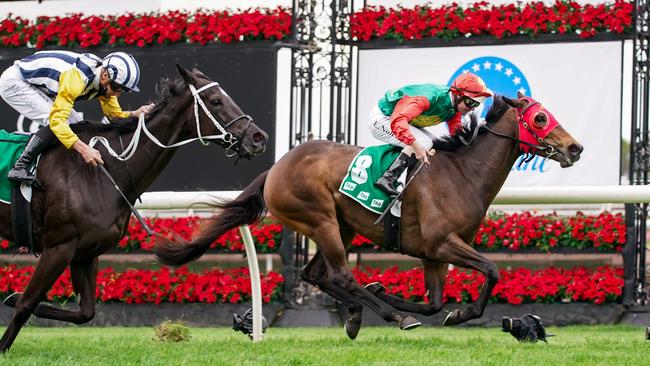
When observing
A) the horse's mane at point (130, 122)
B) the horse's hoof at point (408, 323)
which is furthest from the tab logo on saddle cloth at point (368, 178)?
the horse's mane at point (130, 122)

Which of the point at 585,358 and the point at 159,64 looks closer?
the point at 585,358

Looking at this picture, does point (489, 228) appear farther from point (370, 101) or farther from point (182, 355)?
point (182, 355)

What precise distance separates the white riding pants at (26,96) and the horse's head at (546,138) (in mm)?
2612

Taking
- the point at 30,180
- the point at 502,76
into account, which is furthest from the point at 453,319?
the point at 502,76

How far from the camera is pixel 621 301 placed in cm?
992

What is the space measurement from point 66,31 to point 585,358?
6.81 meters

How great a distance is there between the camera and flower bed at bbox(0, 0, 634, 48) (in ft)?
33.2

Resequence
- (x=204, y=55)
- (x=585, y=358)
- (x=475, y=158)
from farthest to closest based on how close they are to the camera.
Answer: (x=204, y=55) → (x=475, y=158) → (x=585, y=358)

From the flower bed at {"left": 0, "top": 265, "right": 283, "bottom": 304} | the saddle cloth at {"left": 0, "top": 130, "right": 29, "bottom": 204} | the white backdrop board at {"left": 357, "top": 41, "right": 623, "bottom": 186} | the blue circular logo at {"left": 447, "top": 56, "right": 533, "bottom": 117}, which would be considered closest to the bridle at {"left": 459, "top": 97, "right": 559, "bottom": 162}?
the saddle cloth at {"left": 0, "top": 130, "right": 29, "bottom": 204}

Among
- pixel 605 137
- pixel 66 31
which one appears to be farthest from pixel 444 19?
pixel 66 31

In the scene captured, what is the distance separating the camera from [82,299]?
20.0 feet

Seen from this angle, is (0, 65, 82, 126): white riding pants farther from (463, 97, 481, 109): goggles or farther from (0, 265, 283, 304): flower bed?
(0, 265, 283, 304): flower bed

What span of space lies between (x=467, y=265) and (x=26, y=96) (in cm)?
258

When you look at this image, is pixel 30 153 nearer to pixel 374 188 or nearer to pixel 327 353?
pixel 327 353
